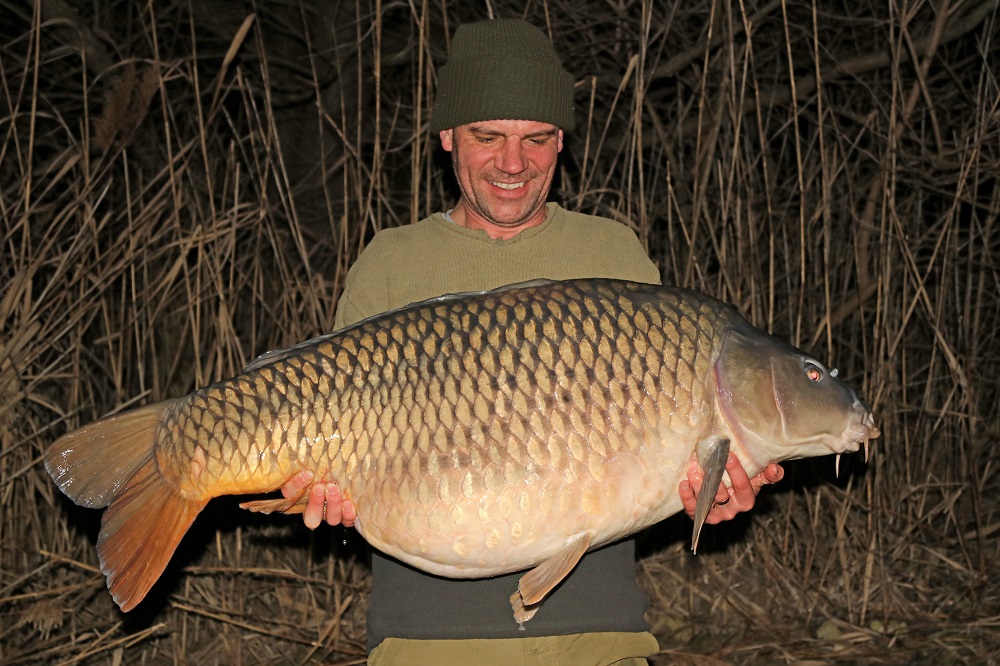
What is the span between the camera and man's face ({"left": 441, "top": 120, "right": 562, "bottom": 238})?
1.81 metres

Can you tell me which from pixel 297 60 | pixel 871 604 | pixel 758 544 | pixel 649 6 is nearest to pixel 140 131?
pixel 297 60

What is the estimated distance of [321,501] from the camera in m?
1.55

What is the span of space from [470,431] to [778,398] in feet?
1.52

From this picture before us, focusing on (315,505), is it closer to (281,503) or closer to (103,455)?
(281,503)

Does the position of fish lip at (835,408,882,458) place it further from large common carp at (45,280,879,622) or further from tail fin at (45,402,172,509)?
tail fin at (45,402,172,509)

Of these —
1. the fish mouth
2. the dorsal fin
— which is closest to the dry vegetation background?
the dorsal fin

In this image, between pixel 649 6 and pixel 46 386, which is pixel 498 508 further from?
pixel 46 386

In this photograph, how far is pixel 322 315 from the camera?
2799 mm

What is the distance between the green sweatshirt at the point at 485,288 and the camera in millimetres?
1669

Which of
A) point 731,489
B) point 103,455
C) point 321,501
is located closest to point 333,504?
point 321,501

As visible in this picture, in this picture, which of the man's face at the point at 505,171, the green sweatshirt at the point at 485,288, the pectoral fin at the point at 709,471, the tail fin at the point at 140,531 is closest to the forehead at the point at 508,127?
the man's face at the point at 505,171

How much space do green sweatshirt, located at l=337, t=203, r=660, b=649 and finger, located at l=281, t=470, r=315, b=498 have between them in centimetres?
28

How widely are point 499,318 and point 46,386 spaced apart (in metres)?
2.09

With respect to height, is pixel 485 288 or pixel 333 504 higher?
pixel 485 288
